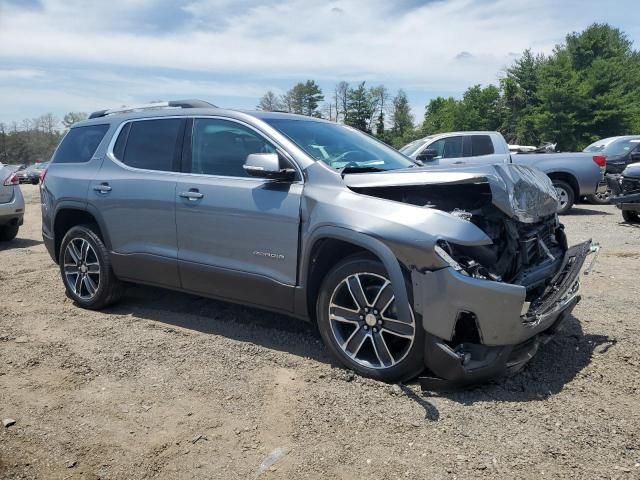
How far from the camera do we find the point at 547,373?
369 centimetres

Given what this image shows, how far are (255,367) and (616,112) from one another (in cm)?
4381

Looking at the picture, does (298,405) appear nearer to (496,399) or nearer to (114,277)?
(496,399)

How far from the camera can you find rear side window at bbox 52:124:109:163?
18.2 feet

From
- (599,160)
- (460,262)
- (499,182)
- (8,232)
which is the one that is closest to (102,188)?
(460,262)

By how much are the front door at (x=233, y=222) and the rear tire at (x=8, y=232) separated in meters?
6.82

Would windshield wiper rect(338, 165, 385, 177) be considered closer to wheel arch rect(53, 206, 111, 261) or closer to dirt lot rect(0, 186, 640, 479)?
dirt lot rect(0, 186, 640, 479)

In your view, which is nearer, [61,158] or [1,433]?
[1,433]

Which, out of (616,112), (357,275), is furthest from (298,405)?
(616,112)

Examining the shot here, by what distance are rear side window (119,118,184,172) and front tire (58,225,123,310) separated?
0.88 meters

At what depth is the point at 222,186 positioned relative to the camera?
437 cm

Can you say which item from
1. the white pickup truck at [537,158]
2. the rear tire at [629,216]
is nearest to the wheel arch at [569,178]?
the white pickup truck at [537,158]

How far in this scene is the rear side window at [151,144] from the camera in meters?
4.84

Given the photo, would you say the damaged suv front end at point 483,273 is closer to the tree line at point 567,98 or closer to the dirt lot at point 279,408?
the dirt lot at point 279,408

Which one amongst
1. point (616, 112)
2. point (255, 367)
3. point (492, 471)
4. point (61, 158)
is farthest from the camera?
point (616, 112)
